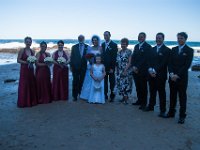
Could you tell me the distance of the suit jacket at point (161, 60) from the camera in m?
6.63

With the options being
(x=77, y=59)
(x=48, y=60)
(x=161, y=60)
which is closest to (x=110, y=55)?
(x=77, y=59)

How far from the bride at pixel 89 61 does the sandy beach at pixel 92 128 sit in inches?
14.2

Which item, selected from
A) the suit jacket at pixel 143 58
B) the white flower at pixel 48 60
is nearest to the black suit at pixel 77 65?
the white flower at pixel 48 60

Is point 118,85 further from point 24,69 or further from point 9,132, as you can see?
point 9,132

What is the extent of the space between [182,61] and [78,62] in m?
3.18

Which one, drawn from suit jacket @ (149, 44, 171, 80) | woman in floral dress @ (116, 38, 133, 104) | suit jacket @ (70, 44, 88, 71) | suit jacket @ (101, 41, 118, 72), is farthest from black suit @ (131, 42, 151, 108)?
suit jacket @ (70, 44, 88, 71)

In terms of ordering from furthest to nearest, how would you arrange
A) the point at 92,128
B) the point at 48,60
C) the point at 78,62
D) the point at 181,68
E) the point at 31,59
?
the point at 78,62
the point at 48,60
the point at 31,59
the point at 181,68
the point at 92,128

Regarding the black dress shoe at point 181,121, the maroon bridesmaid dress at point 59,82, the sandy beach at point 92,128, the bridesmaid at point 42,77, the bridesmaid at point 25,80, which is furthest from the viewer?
the maroon bridesmaid dress at point 59,82

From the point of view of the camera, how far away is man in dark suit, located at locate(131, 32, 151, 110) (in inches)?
290

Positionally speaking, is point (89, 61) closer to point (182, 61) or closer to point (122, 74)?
point (122, 74)

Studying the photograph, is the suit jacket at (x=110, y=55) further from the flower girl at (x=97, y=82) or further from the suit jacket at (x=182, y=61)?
the suit jacket at (x=182, y=61)

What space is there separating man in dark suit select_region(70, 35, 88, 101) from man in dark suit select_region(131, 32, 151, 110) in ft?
4.91

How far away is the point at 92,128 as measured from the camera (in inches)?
234

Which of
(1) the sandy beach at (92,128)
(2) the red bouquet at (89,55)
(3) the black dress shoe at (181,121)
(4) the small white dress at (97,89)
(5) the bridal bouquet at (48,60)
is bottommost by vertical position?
(1) the sandy beach at (92,128)
